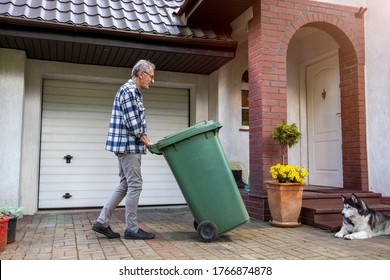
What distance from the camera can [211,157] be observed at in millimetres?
3842

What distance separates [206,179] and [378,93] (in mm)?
3440

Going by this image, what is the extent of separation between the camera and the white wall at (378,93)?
5.50 metres

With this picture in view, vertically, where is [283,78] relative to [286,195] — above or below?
above

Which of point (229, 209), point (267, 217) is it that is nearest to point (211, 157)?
point (229, 209)

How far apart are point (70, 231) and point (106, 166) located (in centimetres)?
224

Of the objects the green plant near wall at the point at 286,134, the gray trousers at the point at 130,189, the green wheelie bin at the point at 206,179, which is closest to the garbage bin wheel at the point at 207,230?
the green wheelie bin at the point at 206,179

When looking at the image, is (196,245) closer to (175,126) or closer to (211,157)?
(211,157)

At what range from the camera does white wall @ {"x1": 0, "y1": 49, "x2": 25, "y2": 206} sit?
561 cm

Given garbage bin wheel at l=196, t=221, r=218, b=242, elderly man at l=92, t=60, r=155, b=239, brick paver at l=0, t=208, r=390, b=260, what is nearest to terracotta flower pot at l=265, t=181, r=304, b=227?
brick paver at l=0, t=208, r=390, b=260

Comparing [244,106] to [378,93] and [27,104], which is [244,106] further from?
[27,104]

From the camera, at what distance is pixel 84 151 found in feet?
21.5

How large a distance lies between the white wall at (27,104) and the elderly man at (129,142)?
8.17 feet

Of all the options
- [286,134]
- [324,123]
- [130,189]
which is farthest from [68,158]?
[324,123]

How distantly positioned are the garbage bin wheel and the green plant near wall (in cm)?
180
